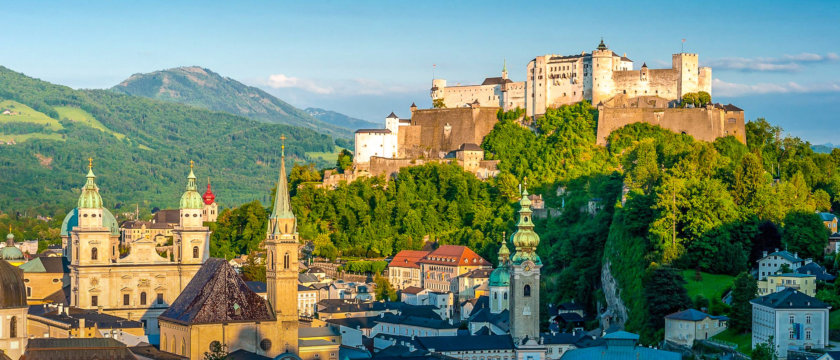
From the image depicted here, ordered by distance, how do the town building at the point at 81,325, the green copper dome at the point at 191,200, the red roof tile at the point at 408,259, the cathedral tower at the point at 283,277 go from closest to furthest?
1. the cathedral tower at the point at 283,277
2. the town building at the point at 81,325
3. the green copper dome at the point at 191,200
4. the red roof tile at the point at 408,259

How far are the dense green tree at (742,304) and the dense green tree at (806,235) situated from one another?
28.0 feet

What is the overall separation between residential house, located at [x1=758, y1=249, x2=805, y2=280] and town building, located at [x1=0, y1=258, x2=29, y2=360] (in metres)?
37.8

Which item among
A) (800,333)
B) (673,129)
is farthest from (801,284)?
(673,129)

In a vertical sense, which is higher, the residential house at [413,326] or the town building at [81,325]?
the town building at [81,325]

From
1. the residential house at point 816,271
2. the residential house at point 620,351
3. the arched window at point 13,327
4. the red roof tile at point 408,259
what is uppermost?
the residential house at point 816,271

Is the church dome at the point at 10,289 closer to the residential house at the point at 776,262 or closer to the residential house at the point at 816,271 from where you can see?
the residential house at the point at 816,271

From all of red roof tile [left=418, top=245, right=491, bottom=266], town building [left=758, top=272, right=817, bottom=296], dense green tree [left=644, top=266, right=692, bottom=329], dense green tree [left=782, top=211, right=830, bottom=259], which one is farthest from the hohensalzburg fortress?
town building [left=758, top=272, right=817, bottom=296]

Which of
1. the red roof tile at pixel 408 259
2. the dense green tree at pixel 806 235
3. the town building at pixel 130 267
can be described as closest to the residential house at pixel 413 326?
the town building at pixel 130 267

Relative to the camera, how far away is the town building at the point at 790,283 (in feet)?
204

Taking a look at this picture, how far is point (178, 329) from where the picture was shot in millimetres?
56094

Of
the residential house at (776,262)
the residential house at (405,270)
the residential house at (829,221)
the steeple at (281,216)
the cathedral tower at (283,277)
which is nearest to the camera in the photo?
the cathedral tower at (283,277)

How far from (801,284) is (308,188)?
57.8 m

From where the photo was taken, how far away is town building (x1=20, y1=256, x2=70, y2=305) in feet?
248

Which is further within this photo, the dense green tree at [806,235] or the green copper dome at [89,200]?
the green copper dome at [89,200]
